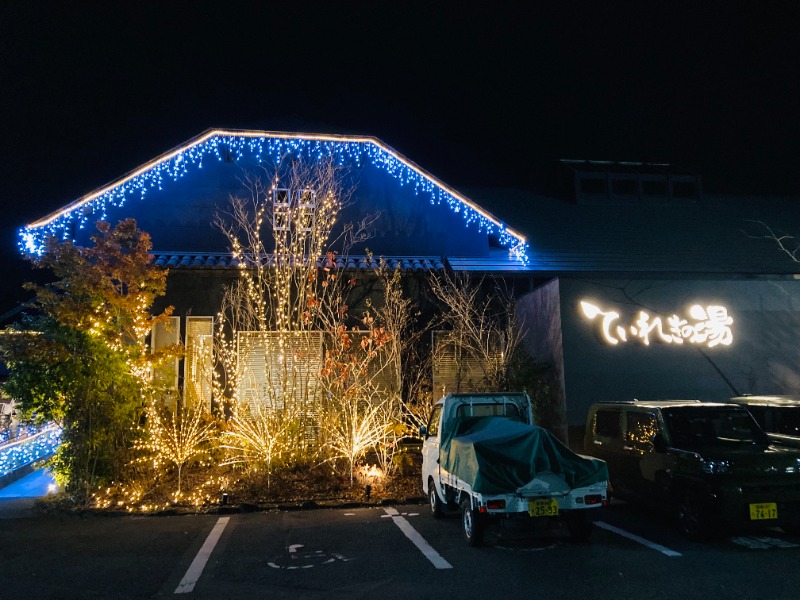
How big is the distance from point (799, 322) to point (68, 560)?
1360 cm

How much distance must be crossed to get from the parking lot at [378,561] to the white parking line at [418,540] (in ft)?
0.05

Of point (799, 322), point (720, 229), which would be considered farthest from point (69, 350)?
point (720, 229)

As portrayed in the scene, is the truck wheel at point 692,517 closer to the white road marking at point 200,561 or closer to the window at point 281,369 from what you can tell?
the white road marking at point 200,561

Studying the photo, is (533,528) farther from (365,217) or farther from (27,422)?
(365,217)

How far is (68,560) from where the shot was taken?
21.6ft

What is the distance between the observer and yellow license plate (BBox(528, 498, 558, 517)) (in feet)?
20.3

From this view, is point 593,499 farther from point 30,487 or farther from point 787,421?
point 30,487

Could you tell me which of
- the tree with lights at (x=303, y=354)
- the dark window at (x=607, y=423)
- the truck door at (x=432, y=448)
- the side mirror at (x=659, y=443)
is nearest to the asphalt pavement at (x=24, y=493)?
the tree with lights at (x=303, y=354)

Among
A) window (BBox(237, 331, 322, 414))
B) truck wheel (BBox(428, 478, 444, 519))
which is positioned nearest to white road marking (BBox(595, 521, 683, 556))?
truck wheel (BBox(428, 478, 444, 519))

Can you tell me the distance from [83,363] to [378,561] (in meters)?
6.11

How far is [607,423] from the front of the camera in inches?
354

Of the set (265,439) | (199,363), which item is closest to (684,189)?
(265,439)

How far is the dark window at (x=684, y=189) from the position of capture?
736 inches

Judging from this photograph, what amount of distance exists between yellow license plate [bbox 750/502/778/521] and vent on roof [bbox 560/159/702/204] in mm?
12806
